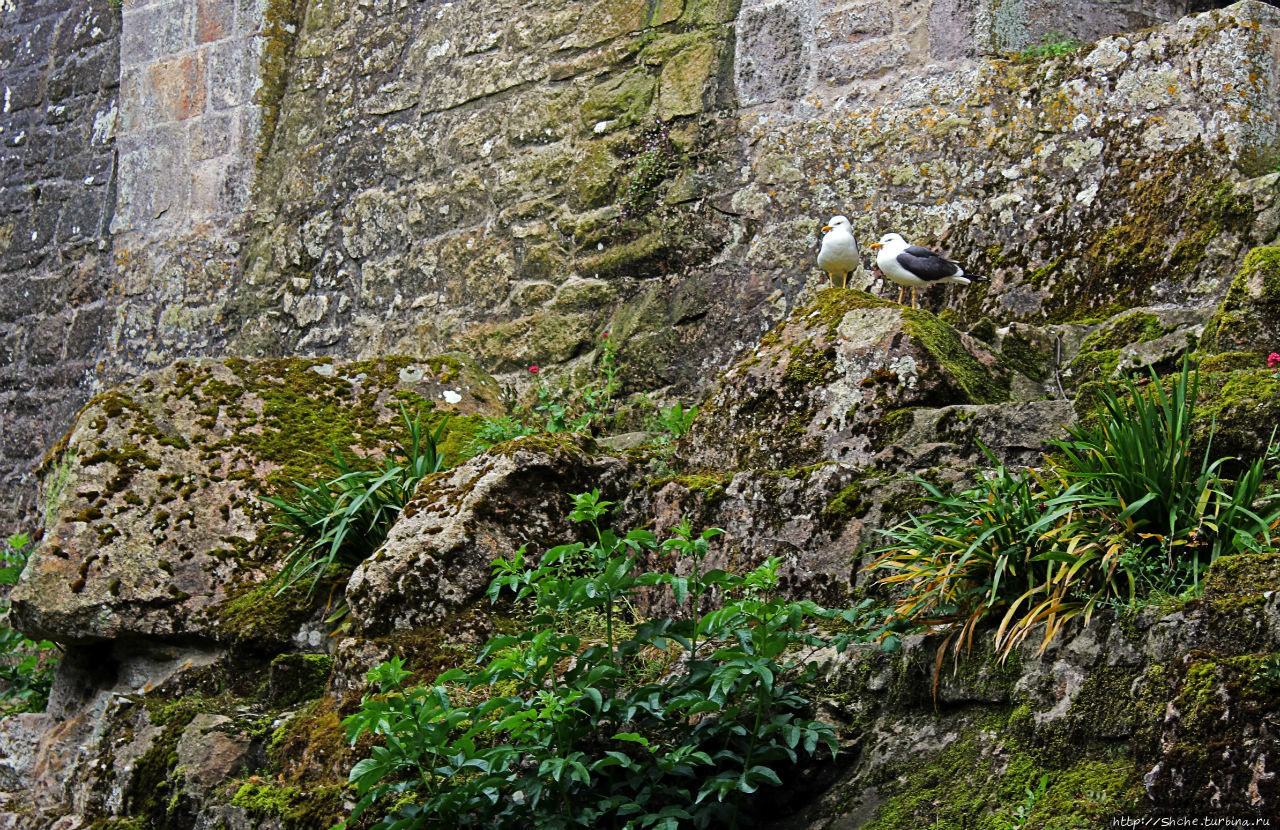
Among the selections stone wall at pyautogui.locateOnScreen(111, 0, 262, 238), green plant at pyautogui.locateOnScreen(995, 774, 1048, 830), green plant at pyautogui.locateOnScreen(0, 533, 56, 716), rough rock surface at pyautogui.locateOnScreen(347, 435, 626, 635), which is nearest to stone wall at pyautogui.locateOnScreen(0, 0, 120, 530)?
stone wall at pyautogui.locateOnScreen(111, 0, 262, 238)

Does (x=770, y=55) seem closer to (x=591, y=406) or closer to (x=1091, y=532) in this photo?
(x=591, y=406)

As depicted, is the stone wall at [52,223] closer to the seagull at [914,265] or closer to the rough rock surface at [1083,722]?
the seagull at [914,265]

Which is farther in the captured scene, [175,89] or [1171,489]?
[175,89]

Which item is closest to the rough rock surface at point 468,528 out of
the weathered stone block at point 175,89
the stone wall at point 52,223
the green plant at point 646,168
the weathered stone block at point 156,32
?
the green plant at point 646,168

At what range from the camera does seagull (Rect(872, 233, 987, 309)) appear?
14.9ft

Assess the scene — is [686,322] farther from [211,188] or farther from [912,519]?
[211,188]

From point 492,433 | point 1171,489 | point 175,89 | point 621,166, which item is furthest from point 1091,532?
point 175,89

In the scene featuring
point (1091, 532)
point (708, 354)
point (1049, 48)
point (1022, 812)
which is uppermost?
point (1049, 48)

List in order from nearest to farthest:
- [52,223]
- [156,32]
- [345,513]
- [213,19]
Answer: [345,513]
[213,19]
[156,32]
[52,223]

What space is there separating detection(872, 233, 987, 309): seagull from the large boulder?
1.81 m

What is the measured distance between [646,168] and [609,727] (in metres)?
3.48

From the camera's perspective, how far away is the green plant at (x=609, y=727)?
→ 282 centimetres

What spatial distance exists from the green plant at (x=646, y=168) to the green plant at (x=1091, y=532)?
123 inches

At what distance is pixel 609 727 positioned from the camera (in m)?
3.06
